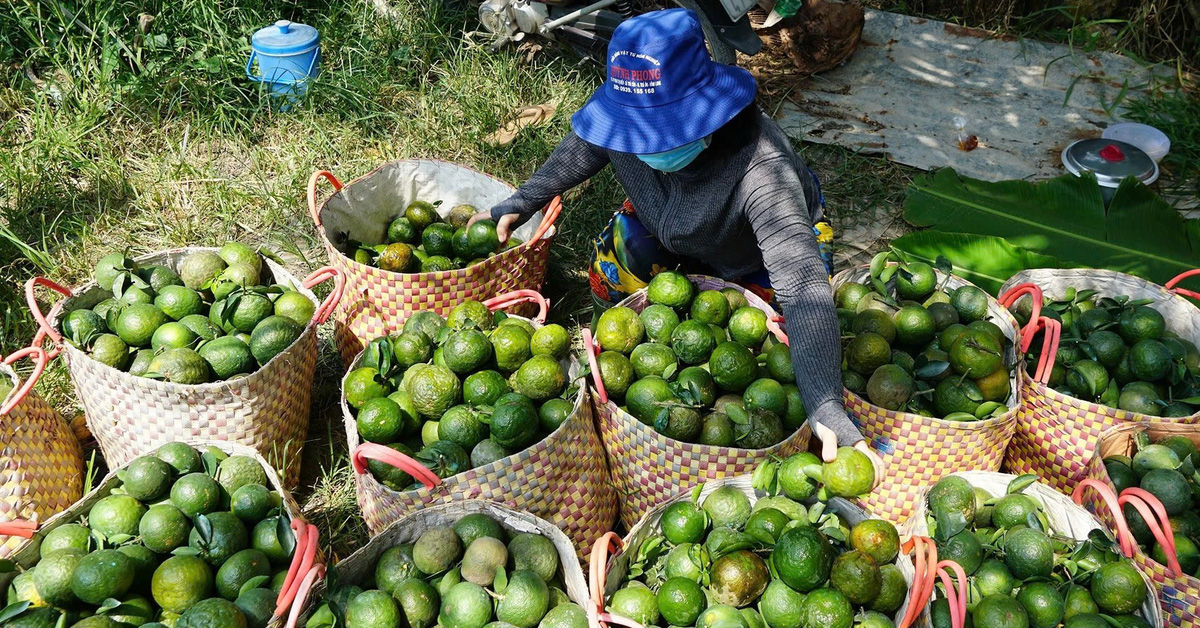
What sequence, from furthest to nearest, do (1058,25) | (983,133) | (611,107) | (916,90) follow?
1. (1058,25)
2. (916,90)
3. (983,133)
4. (611,107)

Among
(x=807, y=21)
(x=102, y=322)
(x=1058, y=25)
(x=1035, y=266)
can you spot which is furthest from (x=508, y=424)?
(x=1058, y=25)

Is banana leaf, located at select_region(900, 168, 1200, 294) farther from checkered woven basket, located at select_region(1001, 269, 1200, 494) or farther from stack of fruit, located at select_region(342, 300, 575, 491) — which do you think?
stack of fruit, located at select_region(342, 300, 575, 491)

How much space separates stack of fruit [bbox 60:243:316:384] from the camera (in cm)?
262

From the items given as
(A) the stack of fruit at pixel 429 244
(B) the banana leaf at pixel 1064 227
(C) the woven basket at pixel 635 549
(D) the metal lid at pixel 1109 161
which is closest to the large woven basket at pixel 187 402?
(A) the stack of fruit at pixel 429 244

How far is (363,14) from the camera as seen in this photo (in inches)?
202

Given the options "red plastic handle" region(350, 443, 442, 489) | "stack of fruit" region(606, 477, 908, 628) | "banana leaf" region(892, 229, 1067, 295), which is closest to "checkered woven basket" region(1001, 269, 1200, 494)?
"banana leaf" region(892, 229, 1067, 295)

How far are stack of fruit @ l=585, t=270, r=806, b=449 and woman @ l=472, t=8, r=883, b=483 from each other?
0.52 feet

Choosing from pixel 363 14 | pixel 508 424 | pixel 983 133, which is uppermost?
pixel 508 424

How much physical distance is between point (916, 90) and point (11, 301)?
4.71 metres

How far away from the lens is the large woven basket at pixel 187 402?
253 cm

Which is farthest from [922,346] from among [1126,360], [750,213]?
[750,213]

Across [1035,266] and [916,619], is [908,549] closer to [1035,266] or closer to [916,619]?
[916,619]

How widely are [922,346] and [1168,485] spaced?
0.78 metres

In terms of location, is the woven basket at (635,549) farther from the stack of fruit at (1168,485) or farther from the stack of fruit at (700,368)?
the stack of fruit at (1168,485)
